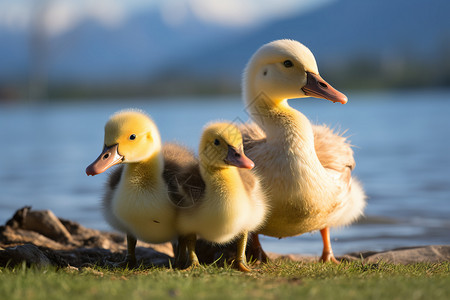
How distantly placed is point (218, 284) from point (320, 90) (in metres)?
2.07

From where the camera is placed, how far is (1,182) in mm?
11766

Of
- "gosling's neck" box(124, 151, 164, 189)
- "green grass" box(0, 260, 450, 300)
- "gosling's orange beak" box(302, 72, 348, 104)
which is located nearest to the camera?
"green grass" box(0, 260, 450, 300)

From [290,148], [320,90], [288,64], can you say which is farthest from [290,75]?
[290,148]

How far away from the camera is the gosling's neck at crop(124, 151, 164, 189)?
4336 millimetres

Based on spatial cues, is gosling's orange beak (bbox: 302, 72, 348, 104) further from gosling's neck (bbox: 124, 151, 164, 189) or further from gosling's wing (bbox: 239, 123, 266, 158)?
gosling's neck (bbox: 124, 151, 164, 189)

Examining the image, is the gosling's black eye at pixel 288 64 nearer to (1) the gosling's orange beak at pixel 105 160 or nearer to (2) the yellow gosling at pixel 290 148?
(2) the yellow gosling at pixel 290 148

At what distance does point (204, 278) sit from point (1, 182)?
Answer: 9.06 metres

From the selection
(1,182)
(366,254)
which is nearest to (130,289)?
(366,254)

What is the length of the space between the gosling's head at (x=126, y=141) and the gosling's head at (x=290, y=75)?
1.18m

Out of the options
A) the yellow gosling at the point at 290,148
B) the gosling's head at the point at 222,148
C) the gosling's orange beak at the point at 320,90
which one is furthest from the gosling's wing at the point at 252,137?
the gosling's head at the point at 222,148

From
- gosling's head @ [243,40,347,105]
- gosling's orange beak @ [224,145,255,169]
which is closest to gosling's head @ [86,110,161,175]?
gosling's orange beak @ [224,145,255,169]

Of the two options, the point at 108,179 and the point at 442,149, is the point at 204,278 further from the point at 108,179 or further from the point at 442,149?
the point at 442,149

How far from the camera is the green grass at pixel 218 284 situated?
3.20 m

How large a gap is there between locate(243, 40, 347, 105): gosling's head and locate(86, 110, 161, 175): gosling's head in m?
1.18
